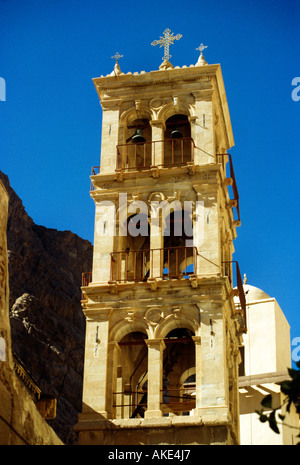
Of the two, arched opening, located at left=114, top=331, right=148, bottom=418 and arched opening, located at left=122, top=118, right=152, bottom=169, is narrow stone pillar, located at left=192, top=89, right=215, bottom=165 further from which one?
arched opening, located at left=114, top=331, right=148, bottom=418

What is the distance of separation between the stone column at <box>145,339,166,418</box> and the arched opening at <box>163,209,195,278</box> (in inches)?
124

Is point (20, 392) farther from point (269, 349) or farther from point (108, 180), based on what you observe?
point (269, 349)

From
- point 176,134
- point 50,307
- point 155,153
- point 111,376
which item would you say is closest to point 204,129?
point 176,134

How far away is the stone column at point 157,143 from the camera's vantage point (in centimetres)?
3991

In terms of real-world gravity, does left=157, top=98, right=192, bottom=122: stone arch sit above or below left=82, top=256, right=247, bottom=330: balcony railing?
above

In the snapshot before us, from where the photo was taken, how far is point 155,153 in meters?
40.2

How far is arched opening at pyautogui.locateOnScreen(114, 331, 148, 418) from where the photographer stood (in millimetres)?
37875

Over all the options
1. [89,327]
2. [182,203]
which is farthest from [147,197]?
[89,327]

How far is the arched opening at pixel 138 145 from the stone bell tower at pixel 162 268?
53 millimetres

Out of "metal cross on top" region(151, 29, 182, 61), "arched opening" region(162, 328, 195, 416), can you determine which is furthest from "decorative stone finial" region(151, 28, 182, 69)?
"arched opening" region(162, 328, 195, 416)

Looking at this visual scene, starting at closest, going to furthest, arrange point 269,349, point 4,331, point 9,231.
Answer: point 4,331
point 269,349
point 9,231

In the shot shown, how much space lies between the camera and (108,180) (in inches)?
1563

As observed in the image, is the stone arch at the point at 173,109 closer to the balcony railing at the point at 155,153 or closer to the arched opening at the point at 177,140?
the arched opening at the point at 177,140

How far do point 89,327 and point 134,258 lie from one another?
4.29 meters
